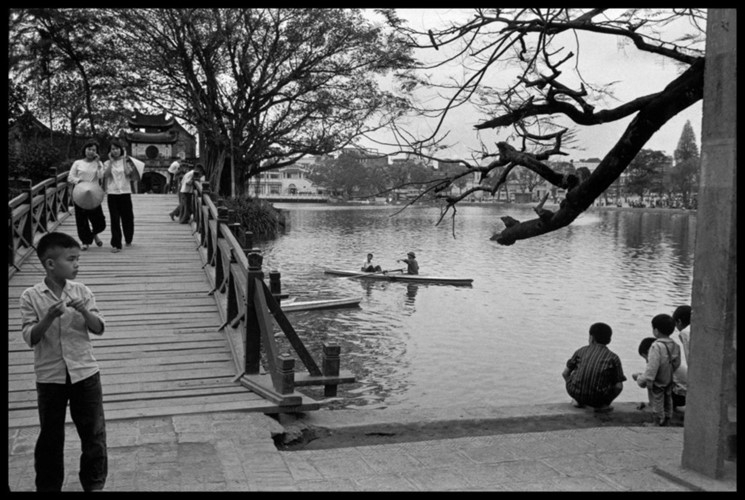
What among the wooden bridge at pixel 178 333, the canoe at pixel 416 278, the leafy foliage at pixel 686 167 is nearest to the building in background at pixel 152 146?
the canoe at pixel 416 278

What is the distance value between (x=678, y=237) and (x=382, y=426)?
137ft

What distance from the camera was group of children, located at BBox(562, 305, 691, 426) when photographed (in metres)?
6.48

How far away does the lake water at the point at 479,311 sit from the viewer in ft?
41.4

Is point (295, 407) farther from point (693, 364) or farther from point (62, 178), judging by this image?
point (62, 178)

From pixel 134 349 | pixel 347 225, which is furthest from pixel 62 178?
pixel 347 225

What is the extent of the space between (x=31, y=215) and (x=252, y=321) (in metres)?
5.81

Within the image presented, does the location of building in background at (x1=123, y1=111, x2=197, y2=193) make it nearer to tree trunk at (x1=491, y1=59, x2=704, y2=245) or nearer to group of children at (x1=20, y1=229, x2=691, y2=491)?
tree trunk at (x1=491, y1=59, x2=704, y2=245)

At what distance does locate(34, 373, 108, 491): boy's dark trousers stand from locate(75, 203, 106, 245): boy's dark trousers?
23.8ft

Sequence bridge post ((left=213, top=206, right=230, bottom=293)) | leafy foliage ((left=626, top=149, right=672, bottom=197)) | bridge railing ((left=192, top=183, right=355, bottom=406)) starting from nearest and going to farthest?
bridge railing ((left=192, top=183, right=355, bottom=406)) → bridge post ((left=213, top=206, right=230, bottom=293)) → leafy foliage ((left=626, top=149, right=672, bottom=197))

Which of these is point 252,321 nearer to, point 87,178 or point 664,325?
point 664,325

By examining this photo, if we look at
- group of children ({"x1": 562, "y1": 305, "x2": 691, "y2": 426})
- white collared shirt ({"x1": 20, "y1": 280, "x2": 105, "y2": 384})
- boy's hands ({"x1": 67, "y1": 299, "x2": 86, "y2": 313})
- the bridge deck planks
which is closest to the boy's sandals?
group of children ({"x1": 562, "y1": 305, "x2": 691, "y2": 426})
